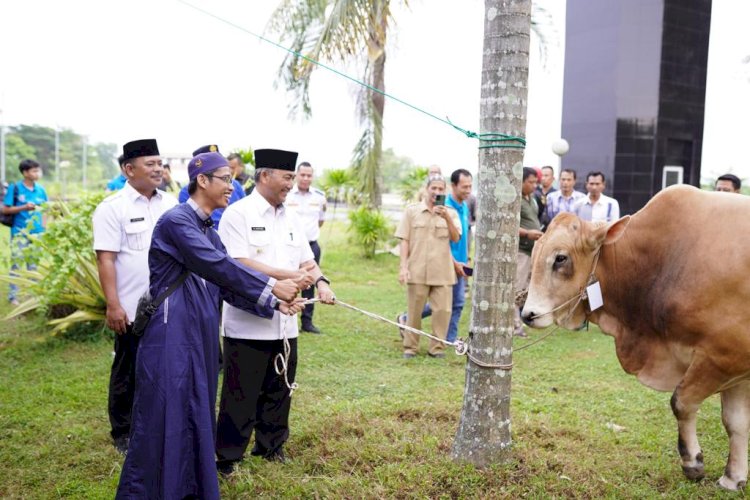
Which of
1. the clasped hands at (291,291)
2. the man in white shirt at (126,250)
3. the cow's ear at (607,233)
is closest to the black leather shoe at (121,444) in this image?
the man in white shirt at (126,250)

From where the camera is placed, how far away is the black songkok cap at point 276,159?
158 inches

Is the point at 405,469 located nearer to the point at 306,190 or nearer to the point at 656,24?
the point at 306,190

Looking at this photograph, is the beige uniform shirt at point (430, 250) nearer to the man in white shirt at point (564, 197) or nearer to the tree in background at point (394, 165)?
the man in white shirt at point (564, 197)

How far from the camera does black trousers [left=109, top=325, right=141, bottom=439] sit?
4.37m

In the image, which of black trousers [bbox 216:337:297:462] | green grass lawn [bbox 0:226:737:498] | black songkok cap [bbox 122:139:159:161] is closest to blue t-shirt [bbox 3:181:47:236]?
green grass lawn [bbox 0:226:737:498]

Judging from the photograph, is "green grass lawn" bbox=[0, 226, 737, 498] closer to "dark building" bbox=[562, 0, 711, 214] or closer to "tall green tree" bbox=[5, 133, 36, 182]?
"dark building" bbox=[562, 0, 711, 214]

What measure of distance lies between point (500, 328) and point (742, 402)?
1.58m

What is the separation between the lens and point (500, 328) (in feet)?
12.1

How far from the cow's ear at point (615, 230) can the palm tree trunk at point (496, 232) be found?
70cm

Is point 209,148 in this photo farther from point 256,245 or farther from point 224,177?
point 224,177

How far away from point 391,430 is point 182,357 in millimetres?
1635

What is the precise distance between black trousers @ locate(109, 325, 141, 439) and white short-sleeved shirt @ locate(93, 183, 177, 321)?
0.22 meters

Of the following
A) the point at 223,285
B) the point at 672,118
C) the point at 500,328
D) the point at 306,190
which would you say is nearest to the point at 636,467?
the point at 500,328

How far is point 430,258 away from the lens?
6.76 m
